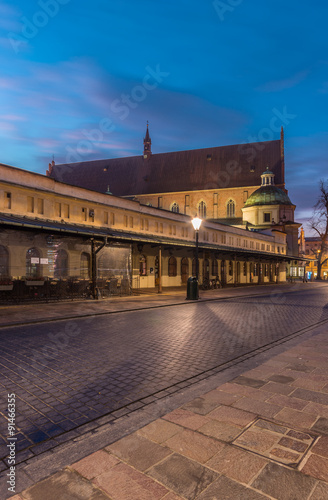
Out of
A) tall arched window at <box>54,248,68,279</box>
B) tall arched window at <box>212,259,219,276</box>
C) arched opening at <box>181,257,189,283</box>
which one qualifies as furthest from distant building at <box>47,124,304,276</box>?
tall arched window at <box>54,248,68,279</box>

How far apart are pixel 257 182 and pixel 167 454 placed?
59.7 m

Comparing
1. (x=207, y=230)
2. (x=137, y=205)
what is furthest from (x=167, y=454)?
(x=207, y=230)

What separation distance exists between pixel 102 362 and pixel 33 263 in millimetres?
10903

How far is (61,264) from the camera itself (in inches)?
653

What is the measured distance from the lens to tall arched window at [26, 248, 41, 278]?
1530 cm

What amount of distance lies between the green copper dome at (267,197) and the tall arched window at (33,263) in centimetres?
4354

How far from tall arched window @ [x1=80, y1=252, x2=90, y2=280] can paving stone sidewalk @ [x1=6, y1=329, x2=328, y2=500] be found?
14302mm

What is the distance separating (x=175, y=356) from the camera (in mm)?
6301

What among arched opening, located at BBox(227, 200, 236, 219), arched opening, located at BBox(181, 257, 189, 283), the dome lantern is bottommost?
arched opening, located at BBox(181, 257, 189, 283)

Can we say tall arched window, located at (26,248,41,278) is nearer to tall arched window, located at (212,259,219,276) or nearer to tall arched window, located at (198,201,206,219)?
tall arched window, located at (212,259,219,276)

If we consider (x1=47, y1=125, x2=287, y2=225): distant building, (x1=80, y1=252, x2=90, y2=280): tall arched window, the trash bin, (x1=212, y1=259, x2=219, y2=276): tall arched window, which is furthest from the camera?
(x1=47, y1=125, x2=287, y2=225): distant building

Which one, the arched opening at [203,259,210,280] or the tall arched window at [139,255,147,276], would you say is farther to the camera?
the arched opening at [203,259,210,280]

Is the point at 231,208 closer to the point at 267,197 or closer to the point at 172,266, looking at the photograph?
the point at 267,197

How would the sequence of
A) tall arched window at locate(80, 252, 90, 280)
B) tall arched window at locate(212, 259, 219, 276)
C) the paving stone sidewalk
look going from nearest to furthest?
the paving stone sidewalk
tall arched window at locate(80, 252, 90, 280)
tall arched window at locate(212, 259, 219, 276)
